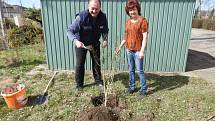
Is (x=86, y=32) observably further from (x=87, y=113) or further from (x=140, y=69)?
(x=87, y=113)

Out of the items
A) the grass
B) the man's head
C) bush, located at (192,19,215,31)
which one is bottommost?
the grass

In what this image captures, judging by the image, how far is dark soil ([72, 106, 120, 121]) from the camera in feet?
10.7

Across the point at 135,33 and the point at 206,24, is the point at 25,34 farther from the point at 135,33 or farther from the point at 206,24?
the point at 206,24

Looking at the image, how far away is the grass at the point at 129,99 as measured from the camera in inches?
144

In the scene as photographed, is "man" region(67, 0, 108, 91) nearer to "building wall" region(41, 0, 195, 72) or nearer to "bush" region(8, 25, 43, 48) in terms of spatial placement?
"building wall" region(41, 0, 195, 72)

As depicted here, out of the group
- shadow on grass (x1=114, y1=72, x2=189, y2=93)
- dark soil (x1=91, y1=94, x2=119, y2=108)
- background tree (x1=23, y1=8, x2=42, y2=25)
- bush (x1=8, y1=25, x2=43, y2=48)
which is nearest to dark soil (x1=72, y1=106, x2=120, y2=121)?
dark soil (x1=91, y1=94, x2=119, y2=108)

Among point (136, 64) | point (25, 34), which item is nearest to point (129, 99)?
point (136, 64)

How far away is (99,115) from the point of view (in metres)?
3.27

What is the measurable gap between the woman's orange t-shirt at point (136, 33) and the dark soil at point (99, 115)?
1176 mm

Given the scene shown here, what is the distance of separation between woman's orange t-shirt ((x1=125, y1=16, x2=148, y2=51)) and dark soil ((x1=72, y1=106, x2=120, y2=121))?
1176mm

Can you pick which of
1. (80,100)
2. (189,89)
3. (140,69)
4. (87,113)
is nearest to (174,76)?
(189,89)

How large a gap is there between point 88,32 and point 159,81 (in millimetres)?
2073

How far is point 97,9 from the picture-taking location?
374 centimetres

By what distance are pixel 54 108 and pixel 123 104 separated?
1.18 m
